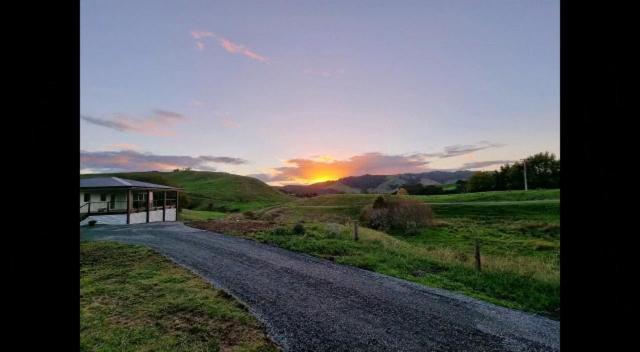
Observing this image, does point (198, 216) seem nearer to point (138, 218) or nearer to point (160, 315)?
point (138, 218)

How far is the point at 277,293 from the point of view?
24.7 feet

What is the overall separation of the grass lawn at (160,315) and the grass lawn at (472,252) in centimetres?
527

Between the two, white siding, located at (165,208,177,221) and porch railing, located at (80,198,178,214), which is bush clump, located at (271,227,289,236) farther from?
white siding, located at (165,208,177,221)

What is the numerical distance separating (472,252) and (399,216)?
33.5 ft

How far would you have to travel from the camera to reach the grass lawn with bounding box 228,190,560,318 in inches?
321

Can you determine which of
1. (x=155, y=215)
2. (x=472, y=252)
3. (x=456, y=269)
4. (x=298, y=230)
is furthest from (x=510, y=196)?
(x=155, y=215)

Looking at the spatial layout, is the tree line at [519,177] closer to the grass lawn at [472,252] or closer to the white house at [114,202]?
the grass lawn at [472,252]

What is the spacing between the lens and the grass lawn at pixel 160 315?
5172 mm

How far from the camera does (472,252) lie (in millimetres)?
13305

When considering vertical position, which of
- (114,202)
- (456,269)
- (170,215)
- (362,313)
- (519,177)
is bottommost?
(170,215)

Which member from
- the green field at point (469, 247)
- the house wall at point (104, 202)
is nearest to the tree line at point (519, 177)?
the green field at point (469, 247)
